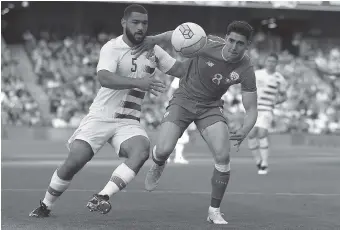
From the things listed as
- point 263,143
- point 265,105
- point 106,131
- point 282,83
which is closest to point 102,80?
point 106,131

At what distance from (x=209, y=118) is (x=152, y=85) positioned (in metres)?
1.13

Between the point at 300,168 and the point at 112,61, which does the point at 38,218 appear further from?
the point at 300,168

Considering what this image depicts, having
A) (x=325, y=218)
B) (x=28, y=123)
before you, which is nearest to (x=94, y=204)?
(x=325, y=218)

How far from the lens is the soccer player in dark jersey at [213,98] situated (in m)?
8.51

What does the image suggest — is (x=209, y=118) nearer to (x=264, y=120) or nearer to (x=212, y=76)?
(x=212, y=76)

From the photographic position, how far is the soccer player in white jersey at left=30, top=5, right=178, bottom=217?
27.3 feet

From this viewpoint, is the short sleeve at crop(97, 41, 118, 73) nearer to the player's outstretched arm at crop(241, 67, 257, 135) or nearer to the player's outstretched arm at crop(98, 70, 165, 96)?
the player's outstretched arm at crop(98, 70, 165, 96)

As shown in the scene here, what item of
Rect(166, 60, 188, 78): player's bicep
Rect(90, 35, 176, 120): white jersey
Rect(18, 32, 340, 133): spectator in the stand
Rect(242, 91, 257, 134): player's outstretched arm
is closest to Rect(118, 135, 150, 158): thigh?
Rect(90, 35, 176, 120): white jersey

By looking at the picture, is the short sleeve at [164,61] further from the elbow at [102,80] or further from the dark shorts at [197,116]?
the elbow at [102,80]

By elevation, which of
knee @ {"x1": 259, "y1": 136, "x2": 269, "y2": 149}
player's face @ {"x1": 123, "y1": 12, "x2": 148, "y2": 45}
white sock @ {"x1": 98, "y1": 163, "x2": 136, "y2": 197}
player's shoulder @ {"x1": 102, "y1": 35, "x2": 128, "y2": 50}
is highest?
player's face @ {"x1": 123, "y1": 12, "x2": 148, "y2": 45}

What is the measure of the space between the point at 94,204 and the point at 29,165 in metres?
10.1

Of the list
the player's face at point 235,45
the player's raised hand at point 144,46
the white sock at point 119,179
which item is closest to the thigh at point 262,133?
the player's face at point 235,45

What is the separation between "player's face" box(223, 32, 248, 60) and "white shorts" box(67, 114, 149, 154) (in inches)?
47.4

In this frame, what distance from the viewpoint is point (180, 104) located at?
9094 millimetres
